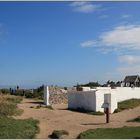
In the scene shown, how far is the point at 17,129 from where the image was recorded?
1730cm

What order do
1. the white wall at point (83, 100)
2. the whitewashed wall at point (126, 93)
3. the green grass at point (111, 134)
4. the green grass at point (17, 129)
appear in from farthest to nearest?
1. the whitewashed wall at point (126, 93)
2. the white wall at point (83, 100)
3. the green grass at point (17, 129)
4. the green grass at point (111, 134)

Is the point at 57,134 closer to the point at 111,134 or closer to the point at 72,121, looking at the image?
the point at 111,134

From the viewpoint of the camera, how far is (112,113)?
2614cm

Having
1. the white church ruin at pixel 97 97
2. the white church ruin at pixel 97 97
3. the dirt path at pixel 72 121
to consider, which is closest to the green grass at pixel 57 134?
the dirt path at pixel 72 121

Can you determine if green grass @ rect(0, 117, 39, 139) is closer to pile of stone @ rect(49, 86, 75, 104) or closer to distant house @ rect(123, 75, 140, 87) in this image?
pile of stone @ rect(49, 86, 75, 104)

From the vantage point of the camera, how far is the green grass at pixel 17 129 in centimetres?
1588

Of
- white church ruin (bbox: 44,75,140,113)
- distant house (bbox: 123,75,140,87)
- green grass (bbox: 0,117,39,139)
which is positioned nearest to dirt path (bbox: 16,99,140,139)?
green grass (bbox: 0,117,39,139)

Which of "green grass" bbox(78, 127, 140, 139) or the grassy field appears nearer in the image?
"green grass" bbox(78, 127, 140, 139)

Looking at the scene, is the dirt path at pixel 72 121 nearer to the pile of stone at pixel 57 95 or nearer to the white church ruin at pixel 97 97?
the white church ruin at pixel 97 97

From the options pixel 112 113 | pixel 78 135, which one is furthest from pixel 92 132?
pixel 112 113

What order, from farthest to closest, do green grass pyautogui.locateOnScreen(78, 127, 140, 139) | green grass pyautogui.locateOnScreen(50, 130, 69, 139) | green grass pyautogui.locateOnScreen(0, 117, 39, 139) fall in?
1. green grass pyautogui.locateOnScreen(50, 130, 69, 139)
2. green grass pyautogui.locateOnScreen(0, 117, 39, 139)
3. green grass pyautogui.locateOnScreen(78, 127, 140, 139)

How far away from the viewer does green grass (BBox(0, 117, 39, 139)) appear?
15.9 meters

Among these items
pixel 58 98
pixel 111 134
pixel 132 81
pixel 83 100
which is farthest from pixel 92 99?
pixel 132 81

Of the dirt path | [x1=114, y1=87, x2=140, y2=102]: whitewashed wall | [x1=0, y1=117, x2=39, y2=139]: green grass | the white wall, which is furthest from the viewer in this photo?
[x1=114, y1=87, x2=140, y2=102]: whitewashed wall
